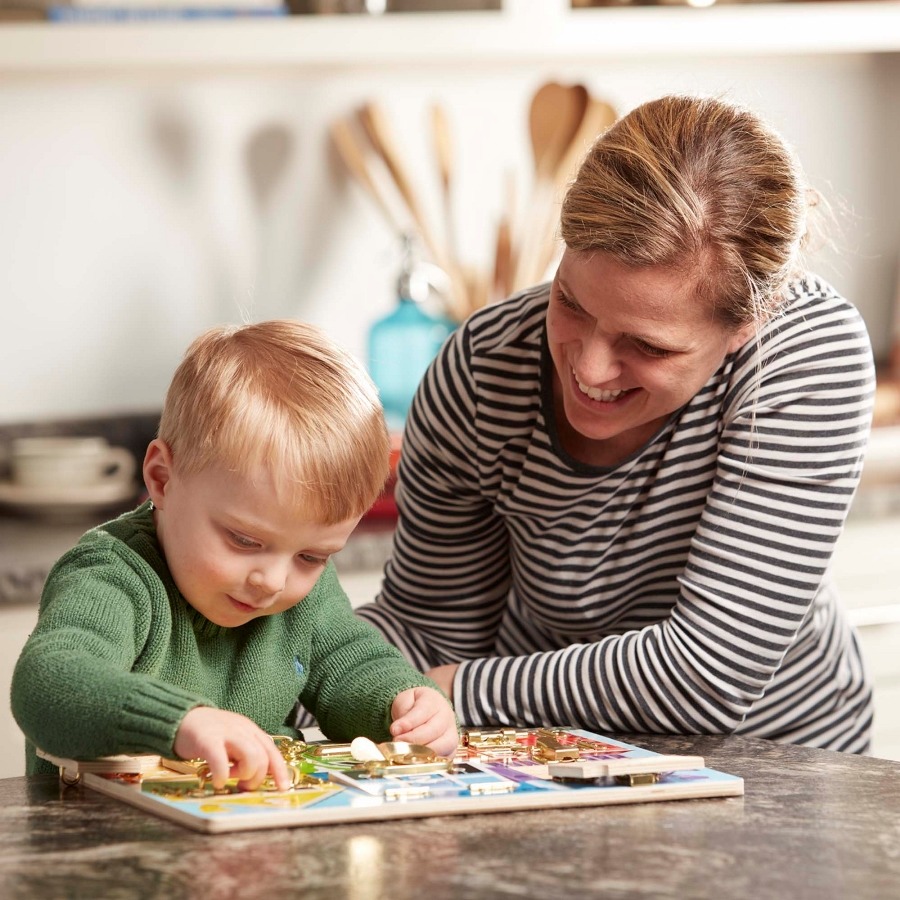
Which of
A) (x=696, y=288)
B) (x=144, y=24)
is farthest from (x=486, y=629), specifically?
(x=144, y=24)

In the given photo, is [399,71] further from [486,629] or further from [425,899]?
[425,899]

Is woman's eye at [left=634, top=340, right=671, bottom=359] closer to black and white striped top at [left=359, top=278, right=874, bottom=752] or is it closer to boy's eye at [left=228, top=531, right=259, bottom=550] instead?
black and white striped top at [left=359, top=278, right=874, bottom=752]

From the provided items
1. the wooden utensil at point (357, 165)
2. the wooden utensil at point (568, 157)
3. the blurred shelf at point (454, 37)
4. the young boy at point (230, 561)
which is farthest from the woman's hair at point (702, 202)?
the wooden utensil at point (357, 165)

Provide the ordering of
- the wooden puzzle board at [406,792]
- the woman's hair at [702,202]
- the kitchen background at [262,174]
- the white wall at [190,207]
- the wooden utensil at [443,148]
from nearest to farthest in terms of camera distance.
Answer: the wooden puzzle board at [406,792]
the woman's hair at [702,202]
the kitchen background at [262,174]
the white wall at [190,207]
the wooden utensil at [443,148]

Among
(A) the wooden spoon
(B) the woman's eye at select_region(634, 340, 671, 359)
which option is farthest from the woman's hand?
(A) the wooden spoon

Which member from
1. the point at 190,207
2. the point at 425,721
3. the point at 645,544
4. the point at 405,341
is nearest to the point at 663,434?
the point at 645,544

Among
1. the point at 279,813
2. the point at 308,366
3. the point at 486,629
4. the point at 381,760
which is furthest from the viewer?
the point at 486,629

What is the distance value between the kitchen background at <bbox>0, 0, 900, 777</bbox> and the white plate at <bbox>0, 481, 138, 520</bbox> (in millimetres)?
30

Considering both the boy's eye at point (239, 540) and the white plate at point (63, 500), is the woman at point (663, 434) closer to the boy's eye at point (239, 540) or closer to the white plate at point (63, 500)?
the boy's eye at point (239, 540)

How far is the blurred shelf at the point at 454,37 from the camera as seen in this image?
2.29m

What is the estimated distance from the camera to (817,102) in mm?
3193

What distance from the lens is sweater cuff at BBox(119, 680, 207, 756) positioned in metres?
0.89

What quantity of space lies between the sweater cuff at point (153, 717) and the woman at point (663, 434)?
16.4 inches

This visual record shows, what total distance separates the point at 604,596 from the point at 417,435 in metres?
0.25
